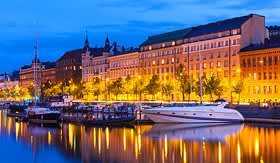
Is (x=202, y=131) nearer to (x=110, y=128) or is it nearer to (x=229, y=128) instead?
(x=229, y=128)

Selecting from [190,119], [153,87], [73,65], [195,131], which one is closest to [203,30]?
[153,87]

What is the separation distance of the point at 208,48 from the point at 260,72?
65.7 ft

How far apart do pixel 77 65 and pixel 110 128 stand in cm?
13184

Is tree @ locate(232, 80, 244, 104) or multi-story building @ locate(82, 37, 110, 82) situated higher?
multi-story building @ locate(82, 37, 110, 82)

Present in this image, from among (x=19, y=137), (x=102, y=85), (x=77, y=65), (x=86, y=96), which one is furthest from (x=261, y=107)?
(x=77, y=65)

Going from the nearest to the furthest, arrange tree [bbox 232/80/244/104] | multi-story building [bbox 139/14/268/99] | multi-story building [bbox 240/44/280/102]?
tree [bbox 232/80/244/104] → multi-story building [bbox 240/44/280/102] → multi-story building [bbox 139/14/268/99]

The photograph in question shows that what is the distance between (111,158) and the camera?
35.8 m

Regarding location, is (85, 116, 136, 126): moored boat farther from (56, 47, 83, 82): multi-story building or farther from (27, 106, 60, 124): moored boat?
(56, 47, 83, 82): multi-story building

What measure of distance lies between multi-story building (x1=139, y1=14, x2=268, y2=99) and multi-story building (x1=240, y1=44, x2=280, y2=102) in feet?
9.85

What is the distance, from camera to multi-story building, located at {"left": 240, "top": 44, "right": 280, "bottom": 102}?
93375 mm

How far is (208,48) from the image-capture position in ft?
373

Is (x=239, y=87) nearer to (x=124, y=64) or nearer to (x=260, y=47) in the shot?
(x=260, y=47)

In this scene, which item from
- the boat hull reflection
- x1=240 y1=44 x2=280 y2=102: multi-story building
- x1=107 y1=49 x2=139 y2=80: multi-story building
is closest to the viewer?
the boat hull reflection

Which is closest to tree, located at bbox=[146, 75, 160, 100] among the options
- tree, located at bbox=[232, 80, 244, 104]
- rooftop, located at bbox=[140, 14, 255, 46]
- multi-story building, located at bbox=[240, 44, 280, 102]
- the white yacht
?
rooftop, located at bbox=[140, 14, 255, 46]
